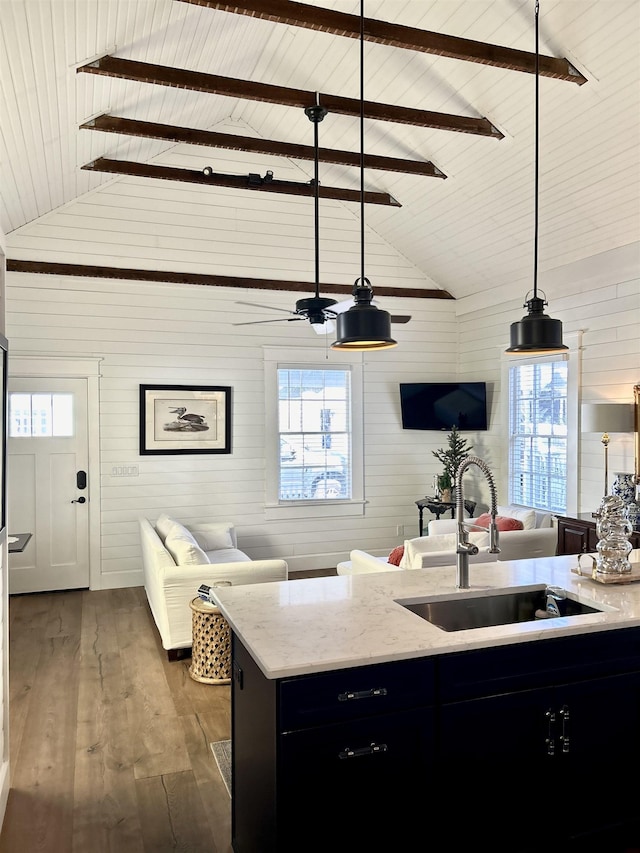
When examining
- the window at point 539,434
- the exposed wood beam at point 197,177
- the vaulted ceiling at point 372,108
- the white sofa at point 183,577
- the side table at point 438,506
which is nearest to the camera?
the vaulted ceiling at point 372,108

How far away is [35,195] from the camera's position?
5.64m

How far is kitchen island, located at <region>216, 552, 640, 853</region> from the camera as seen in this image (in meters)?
1.88

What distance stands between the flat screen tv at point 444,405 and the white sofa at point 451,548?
2035mm

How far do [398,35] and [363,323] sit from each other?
214cm

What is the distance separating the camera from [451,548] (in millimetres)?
4371

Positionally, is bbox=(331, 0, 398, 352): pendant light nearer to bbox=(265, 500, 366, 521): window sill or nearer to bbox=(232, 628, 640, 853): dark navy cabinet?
bbox=(232, 628, 640, 853): dark navy cabinet

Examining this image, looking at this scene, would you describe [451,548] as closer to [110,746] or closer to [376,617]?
[376,617]

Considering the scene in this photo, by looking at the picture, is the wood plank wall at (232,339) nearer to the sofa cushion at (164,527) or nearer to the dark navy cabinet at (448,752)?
the sofa cushion at (164,527)

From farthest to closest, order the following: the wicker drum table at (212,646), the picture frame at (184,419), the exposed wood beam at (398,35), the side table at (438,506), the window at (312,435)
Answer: the window at (312,435) < the side table at (438,506) < the picture frame at (184,419) < the wicker drum table at (212,646) < the exposed wood beam at (398,35)

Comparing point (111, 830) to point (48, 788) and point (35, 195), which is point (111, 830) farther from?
point (35, 195)

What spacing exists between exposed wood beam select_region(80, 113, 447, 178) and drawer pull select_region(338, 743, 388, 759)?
453cm

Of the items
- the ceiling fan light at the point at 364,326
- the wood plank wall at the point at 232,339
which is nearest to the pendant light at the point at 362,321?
the ceiling fan light at the point at 364,326

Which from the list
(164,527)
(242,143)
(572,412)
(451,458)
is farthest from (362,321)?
(451,458)

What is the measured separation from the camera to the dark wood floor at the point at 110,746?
2.67 metres
